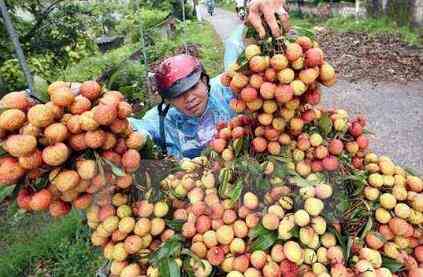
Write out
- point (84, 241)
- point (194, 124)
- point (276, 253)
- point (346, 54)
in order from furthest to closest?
point (346, 54) → point (84, 241) → point (194, 124) → point (276, 253)

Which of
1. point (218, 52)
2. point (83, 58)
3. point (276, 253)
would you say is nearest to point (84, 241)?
point (276, 253)

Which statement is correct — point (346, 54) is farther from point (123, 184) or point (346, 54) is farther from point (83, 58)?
point (123, 184)

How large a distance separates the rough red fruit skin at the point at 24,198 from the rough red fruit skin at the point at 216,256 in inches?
22.4

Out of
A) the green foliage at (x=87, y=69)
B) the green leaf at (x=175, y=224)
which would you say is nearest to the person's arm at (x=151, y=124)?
the green leaf at (x=175, y=224)

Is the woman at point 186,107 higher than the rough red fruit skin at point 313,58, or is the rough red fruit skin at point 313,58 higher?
the rough red fruit skin at point 313,58

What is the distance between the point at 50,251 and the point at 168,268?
2377 millimetres

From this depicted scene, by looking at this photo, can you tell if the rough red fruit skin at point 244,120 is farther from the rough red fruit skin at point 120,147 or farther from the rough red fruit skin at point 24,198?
the rough red fruit skin at point 24,198

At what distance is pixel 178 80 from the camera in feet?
6.87

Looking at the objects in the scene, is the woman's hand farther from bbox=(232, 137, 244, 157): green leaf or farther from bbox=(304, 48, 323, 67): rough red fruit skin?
bbox=(232, 137, 244, 157): green leaf

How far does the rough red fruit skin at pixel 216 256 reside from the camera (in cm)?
135

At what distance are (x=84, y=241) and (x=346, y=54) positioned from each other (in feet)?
20.9

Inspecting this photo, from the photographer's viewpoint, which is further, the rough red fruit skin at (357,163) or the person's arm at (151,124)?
the person's arm at (151,124)

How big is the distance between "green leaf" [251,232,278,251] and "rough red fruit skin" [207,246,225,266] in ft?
0.34

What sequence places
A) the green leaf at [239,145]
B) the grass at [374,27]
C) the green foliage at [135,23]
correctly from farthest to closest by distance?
the green foliage at [135,23], the grass at [374,27], the green leaf at [239,145]
